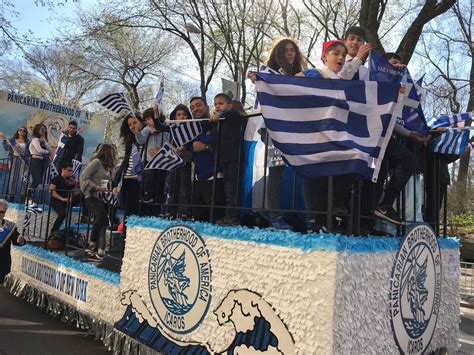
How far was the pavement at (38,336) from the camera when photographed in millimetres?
4578

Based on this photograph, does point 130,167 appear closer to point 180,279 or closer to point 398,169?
point 180,279

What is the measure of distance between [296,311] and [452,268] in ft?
7.59

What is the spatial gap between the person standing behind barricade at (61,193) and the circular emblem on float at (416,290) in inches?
209

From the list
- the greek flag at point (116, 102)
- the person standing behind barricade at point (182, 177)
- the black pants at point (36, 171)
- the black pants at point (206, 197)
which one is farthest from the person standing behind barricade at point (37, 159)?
the black pants at point (206, 197)

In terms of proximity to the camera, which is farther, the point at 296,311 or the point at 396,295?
the point at 396,295

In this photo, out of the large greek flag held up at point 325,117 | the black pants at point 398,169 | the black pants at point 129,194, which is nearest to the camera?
the large greek flag held up at point 325,117

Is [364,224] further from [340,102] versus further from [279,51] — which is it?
[279,51]

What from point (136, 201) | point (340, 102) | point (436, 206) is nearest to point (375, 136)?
point (340, 102)

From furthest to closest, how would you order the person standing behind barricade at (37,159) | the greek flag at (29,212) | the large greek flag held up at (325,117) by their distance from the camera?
the person standing behind barricade at (37,159) → the greek flag at (29,212) → the large greek flag held up at (325,117)

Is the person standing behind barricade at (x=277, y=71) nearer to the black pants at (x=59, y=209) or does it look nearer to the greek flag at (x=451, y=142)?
the greek flag at (x=451, y=142)

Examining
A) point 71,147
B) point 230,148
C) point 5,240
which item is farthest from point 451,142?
point 71,147

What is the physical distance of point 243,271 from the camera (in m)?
3.23

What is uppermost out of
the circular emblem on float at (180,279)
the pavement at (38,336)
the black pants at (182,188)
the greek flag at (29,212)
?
the black pants at (182,188)

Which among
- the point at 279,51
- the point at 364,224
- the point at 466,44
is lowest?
the point at 364,224
